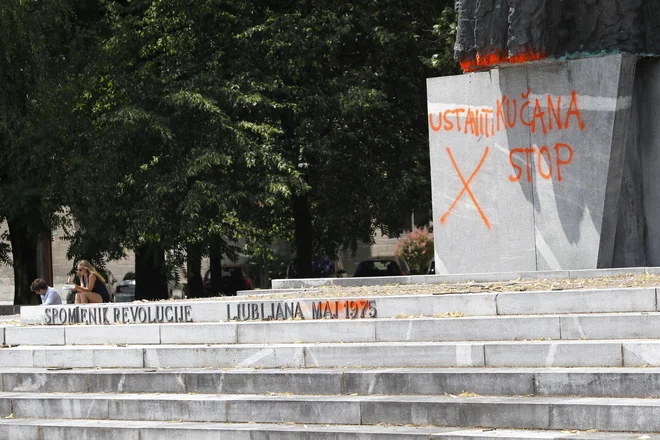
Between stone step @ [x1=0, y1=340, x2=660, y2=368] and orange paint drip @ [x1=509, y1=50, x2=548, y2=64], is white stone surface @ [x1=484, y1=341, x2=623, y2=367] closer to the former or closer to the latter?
stone step @ [x1=0, y1=340, x2=660, y2=368]

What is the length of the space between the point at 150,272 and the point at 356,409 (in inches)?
652

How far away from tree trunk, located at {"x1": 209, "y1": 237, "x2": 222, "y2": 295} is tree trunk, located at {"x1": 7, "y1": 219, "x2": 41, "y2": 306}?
407cm

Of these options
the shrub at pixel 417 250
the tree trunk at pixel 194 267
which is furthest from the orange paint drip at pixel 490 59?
the shrub at pixel 417 250

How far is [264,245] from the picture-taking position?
22.8 m

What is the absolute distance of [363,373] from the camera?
31.5 feet

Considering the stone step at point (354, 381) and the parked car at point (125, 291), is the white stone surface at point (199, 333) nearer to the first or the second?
the stone step at point (354, 381)

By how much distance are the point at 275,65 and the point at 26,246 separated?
7787 mm

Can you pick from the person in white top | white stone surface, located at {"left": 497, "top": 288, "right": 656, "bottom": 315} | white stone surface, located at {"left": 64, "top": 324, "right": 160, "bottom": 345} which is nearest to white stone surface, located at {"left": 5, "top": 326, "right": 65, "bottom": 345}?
white stone surface, located at {"left": 64, "top": 324, "right": 160, "bottom": 345}

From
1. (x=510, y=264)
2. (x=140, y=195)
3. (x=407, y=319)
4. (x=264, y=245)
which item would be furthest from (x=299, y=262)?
(x=407, y=319)

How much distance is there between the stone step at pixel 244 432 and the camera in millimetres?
8242

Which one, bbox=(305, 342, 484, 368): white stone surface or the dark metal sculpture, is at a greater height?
the dark metal sculpture

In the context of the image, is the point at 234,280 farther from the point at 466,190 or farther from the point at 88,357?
the point at 88,357

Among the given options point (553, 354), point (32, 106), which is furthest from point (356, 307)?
point (32, 106)

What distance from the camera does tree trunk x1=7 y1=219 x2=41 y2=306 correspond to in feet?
84.7
